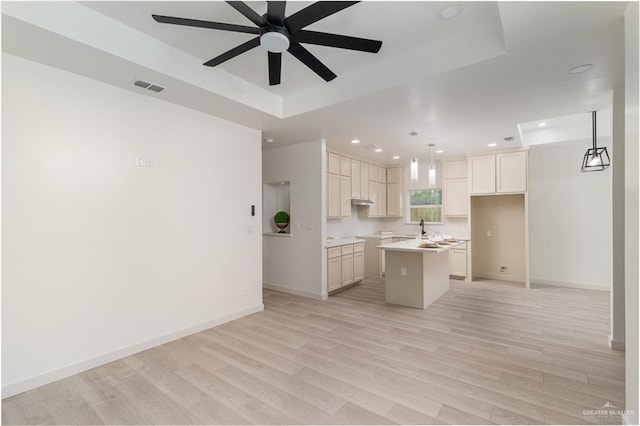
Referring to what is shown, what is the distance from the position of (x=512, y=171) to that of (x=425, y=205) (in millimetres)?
2093

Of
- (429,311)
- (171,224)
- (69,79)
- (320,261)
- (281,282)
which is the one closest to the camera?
(69,79)

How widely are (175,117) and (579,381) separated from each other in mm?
4753

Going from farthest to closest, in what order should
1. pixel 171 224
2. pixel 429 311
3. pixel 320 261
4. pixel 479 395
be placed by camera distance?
pixel 320 261, pixel 429 311, pixel 171 224, pixel 479 395

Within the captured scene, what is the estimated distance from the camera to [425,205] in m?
7.55

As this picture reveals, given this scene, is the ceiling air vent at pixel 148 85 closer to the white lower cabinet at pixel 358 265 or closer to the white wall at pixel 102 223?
the white wall at pixel 102 223

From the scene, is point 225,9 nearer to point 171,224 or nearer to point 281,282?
point 171,224

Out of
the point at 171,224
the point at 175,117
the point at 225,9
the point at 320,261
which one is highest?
the point at 225,9

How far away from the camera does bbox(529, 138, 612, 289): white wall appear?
17.9 feet

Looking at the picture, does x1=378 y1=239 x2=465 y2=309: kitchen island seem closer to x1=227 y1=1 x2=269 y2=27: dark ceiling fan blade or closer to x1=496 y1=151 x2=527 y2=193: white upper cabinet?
x1=496 y1=151 x2=527 y2=193: white upper cabinet

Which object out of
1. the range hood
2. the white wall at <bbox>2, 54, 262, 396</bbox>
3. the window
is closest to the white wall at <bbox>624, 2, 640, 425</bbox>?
the white wall at <bbox>2, 54, 262, 396</bbox>

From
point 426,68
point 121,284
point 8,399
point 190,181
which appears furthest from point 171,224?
point 426,68

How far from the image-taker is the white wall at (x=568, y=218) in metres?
5.45

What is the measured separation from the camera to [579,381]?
8.34 ft

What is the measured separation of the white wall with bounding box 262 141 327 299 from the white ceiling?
1.18m
